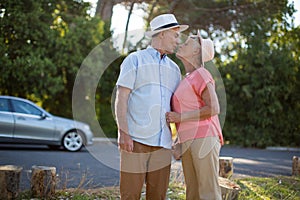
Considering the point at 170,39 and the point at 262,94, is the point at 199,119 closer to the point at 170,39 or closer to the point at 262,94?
the point at 170,39

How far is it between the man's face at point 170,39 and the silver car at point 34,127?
7.77 metres

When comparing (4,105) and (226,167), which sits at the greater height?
(4,105)

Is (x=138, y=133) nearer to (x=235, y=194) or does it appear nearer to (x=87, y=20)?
(x=235, y=194)

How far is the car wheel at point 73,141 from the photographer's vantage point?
11.3 m

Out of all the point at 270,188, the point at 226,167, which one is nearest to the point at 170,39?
the point at 270,188

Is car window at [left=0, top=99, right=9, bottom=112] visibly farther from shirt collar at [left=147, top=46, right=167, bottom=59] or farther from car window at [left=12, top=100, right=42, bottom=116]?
shirt collar at [left=147, top=46, right=167, bottom=59]

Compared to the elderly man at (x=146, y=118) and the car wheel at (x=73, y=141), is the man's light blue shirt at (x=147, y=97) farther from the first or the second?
the car wheel at (x=73, y=141)

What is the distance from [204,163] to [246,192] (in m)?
2.85

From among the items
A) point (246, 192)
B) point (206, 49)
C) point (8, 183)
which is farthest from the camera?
point (246, 192)

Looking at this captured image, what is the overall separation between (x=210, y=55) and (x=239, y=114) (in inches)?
508

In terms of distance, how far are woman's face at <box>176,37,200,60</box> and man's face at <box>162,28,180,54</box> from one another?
0.41 feet

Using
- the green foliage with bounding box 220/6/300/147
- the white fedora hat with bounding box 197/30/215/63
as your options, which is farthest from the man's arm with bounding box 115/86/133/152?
the green foliage with bounding box 220/6/300/147

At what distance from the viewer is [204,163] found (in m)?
3.57

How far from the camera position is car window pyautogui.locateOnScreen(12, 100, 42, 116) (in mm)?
10656
